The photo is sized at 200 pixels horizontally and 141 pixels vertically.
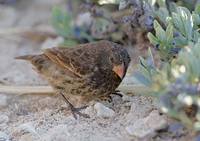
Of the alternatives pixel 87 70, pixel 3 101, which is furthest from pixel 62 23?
pixel 87 70

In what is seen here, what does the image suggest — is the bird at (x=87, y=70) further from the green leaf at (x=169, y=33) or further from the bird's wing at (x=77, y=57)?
the green leaf at (x=169, y=33)

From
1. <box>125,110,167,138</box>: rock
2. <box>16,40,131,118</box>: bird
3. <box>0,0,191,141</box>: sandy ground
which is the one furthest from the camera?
<box>16,40,131,118</box>: bird

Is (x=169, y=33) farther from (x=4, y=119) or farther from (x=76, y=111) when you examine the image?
(x=4, y=119)

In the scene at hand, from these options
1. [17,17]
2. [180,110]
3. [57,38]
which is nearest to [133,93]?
[180,110]

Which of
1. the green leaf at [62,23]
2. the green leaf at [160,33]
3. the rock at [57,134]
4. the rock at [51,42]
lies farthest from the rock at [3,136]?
the rock at [51,42]

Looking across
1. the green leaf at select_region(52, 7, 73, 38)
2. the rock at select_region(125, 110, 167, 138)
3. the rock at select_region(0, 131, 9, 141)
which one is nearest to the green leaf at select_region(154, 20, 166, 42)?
the rock at select_region(125, 110, 167, 138)

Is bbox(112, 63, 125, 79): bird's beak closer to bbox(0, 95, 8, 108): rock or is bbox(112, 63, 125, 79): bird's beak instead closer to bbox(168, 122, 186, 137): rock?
bbox(168, 122, 186, 137): rock
